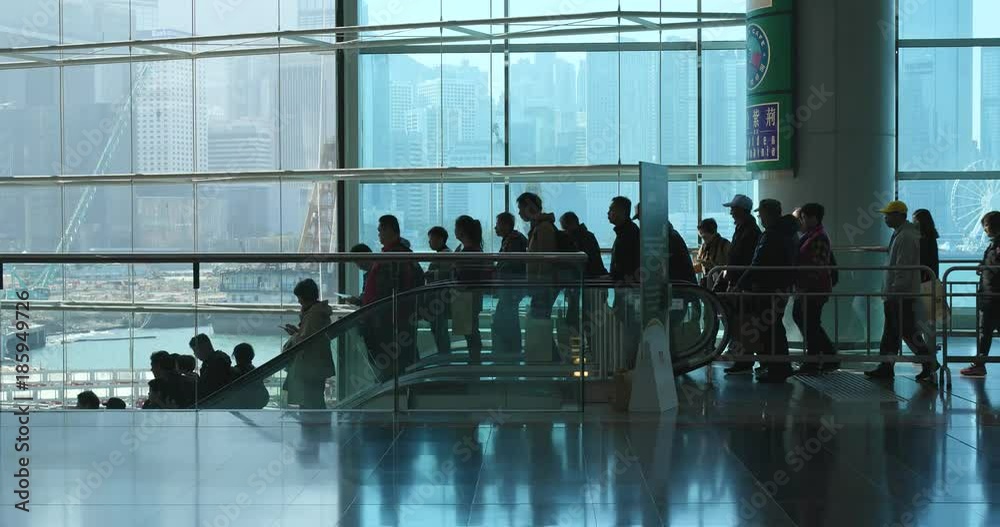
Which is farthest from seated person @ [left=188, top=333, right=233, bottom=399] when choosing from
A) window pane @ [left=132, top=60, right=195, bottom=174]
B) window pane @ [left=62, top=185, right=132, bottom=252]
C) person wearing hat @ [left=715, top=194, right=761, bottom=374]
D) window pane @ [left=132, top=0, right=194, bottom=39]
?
window pane @ [left=132, top=0, right=194, bottom=39]

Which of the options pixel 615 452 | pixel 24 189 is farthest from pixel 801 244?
pixel 24 189

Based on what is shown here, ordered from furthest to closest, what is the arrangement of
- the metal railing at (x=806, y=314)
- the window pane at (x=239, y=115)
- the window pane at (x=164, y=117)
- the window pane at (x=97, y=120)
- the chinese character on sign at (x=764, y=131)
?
1. the window pane at (x=97, y=120)
2. the window pane at (x=164, y=117)
3. the window pane at (x=239, y=115)
4. the chinese character on sign at (x=764, y=131)
5. the metal railing at (x=806, y=314)

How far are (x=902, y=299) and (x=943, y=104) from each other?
787 cm

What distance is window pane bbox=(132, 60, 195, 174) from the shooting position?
19.1m

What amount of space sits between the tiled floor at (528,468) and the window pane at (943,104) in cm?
878

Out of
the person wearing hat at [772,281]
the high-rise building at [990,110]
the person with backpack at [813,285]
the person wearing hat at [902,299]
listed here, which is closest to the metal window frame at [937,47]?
the high-rise building at [990,110]

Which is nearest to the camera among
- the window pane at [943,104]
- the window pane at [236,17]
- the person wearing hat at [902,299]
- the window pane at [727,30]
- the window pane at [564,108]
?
the person wearing hat at [902,299]

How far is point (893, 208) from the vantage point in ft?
36.2

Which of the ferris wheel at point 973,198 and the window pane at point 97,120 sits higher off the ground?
the window pane at point 97,120

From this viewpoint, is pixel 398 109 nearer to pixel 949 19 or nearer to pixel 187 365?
pixel 949 19

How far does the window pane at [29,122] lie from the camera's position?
65.5ft

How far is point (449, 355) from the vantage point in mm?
8820

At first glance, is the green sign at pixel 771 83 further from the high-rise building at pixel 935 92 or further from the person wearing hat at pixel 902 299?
the high-rise building at pixel 935 92

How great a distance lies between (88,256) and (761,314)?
19.4ft
